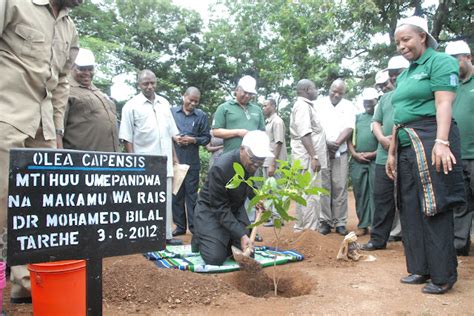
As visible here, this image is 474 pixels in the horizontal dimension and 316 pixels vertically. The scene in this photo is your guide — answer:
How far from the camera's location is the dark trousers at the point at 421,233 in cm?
312

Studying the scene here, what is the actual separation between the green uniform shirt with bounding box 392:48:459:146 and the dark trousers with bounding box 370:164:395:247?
53.8 inches

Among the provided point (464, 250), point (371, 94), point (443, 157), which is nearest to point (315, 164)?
point (371, 94)

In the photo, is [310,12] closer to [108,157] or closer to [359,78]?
[359,78]

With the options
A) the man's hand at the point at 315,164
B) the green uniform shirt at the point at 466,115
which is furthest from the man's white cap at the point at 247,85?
the green uniform shirt at the point at 466,115

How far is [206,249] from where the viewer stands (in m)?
4.07

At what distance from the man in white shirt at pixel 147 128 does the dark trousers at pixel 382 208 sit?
2204 mm

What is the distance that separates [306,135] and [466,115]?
1.77 metres

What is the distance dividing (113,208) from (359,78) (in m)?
14.6

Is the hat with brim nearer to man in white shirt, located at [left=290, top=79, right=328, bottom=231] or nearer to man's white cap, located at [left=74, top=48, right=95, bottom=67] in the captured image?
man in white shirt, located at [left=290, top=79, right=328, bottom=231]

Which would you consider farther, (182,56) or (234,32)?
(234,32)

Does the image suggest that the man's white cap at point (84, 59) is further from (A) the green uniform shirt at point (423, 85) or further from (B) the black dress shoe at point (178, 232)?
(A) the green uniform shirt at point (423, 85)

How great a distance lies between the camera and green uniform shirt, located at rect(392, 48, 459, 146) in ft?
10.1

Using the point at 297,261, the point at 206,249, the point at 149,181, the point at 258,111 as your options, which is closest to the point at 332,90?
the point at 258,111

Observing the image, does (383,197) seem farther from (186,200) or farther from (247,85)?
(186,200)
